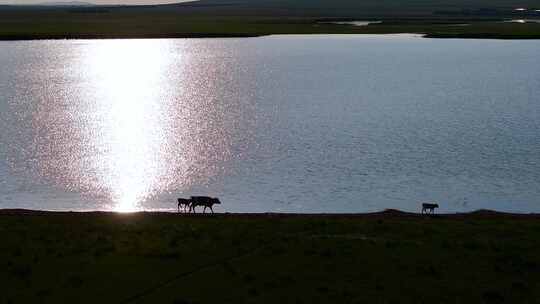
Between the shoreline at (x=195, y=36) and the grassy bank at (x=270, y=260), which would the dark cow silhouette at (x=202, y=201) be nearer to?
the grassy bank at (x=270, y=260)

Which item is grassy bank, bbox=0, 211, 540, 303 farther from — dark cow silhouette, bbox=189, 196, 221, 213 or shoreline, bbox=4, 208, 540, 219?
dark cow silhouette, bbox=189, 196, 221, 213

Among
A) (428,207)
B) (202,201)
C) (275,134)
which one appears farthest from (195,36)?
(428,207)

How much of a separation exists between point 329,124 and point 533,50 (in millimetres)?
58199

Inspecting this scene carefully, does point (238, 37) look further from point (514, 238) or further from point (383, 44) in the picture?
point (514, 238)

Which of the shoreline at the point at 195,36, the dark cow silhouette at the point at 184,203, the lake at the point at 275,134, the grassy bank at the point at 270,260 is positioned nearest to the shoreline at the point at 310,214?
the dark cow silhouette at the point at 184,203

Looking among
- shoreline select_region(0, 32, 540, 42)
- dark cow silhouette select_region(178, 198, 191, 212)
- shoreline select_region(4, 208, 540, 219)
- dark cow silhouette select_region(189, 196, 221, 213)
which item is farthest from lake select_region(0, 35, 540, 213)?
shoreline select_region(0, 32, 540, 42)

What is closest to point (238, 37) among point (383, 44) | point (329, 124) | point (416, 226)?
point (383, 44)

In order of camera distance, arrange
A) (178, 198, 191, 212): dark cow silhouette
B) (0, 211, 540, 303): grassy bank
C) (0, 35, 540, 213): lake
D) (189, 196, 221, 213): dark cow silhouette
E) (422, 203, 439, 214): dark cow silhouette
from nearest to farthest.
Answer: (0, 211, 540, 303): grassy bank → (189, 196, 221, 213): dark cow silhouette → (422, 203, 439, 214): dark cow silhouette → (178, 198, 191, 212): dark cow silhouette → (0, 35, 540, 213): lake

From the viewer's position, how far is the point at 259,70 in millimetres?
73188

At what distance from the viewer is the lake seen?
88.6ft

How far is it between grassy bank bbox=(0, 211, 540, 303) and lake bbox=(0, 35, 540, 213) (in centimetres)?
457

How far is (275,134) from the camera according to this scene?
39.1 metres

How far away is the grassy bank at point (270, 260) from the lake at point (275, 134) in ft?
15.0

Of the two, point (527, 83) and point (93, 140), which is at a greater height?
point (527, 83)
